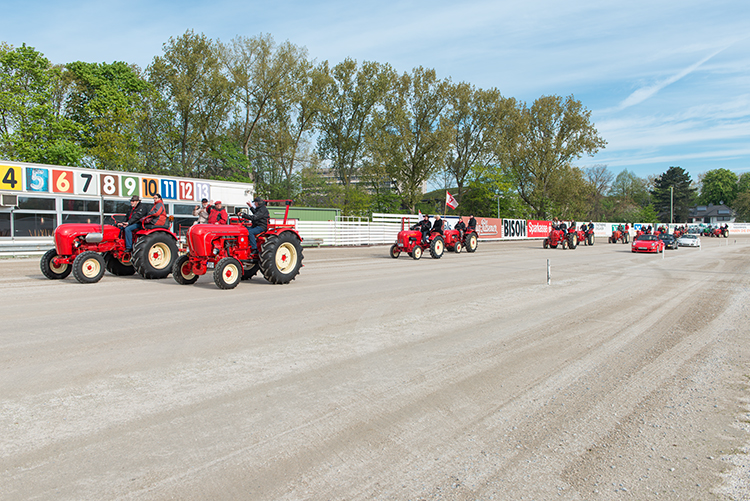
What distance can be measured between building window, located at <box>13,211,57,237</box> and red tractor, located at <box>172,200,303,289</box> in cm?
1201

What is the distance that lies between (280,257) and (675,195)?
380 ft

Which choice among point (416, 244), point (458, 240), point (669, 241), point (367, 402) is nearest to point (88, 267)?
point (367, 402)

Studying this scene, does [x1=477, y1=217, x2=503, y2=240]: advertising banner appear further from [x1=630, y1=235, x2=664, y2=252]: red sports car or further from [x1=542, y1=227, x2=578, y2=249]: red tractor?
[x1=630, y1=235, x2=664, y2=252]: red sports car

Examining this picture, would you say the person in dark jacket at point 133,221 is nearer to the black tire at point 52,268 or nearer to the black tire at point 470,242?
the black tire at point 52,268

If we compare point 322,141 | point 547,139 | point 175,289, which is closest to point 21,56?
point 322,141

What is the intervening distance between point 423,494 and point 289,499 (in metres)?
0.67

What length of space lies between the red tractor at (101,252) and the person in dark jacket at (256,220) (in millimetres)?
2185

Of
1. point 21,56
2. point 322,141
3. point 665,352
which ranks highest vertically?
point 21,56

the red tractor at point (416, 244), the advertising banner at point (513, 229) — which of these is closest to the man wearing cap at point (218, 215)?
the red tractor at point (416, 244)

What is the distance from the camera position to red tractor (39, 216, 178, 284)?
10234mm

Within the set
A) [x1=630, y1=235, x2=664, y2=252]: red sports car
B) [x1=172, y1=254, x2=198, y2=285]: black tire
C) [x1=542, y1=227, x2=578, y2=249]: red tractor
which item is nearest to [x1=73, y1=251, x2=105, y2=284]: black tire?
[x1=172, y1=254, x2=198, y2=285]: black tire

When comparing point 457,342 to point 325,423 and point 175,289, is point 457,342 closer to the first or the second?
point 325,423

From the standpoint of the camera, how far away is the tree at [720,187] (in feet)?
392

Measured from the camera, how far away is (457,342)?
223 inches
